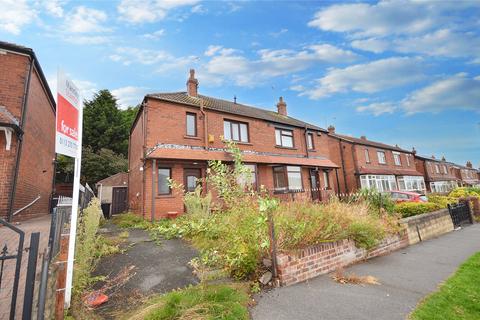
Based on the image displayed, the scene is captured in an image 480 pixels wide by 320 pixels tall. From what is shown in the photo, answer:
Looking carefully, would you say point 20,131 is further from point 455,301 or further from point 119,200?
point 455,301

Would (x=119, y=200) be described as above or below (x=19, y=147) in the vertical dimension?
below

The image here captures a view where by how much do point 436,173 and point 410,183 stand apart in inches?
578

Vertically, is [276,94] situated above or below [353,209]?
above

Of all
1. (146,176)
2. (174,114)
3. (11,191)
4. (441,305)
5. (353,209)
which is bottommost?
(441,305)

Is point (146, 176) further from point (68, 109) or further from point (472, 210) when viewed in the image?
point (472, 210)

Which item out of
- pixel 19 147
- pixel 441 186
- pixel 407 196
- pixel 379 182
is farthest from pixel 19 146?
pixel 441 186

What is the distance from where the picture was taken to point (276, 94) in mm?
23750

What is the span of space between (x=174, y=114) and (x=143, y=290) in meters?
10.5

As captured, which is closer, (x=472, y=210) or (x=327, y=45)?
(x=327, y=45)

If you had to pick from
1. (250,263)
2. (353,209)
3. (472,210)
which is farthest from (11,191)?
(472,210)

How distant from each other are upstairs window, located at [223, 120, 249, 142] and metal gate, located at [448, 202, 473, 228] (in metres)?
11.7

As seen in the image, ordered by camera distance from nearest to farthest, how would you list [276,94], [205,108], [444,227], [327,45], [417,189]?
[444,227], [327,45], [205,108], [276,94], [417,189]

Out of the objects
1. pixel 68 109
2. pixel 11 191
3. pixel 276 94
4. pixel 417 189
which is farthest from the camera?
pixel 417 189

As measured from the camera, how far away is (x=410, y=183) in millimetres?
31422
